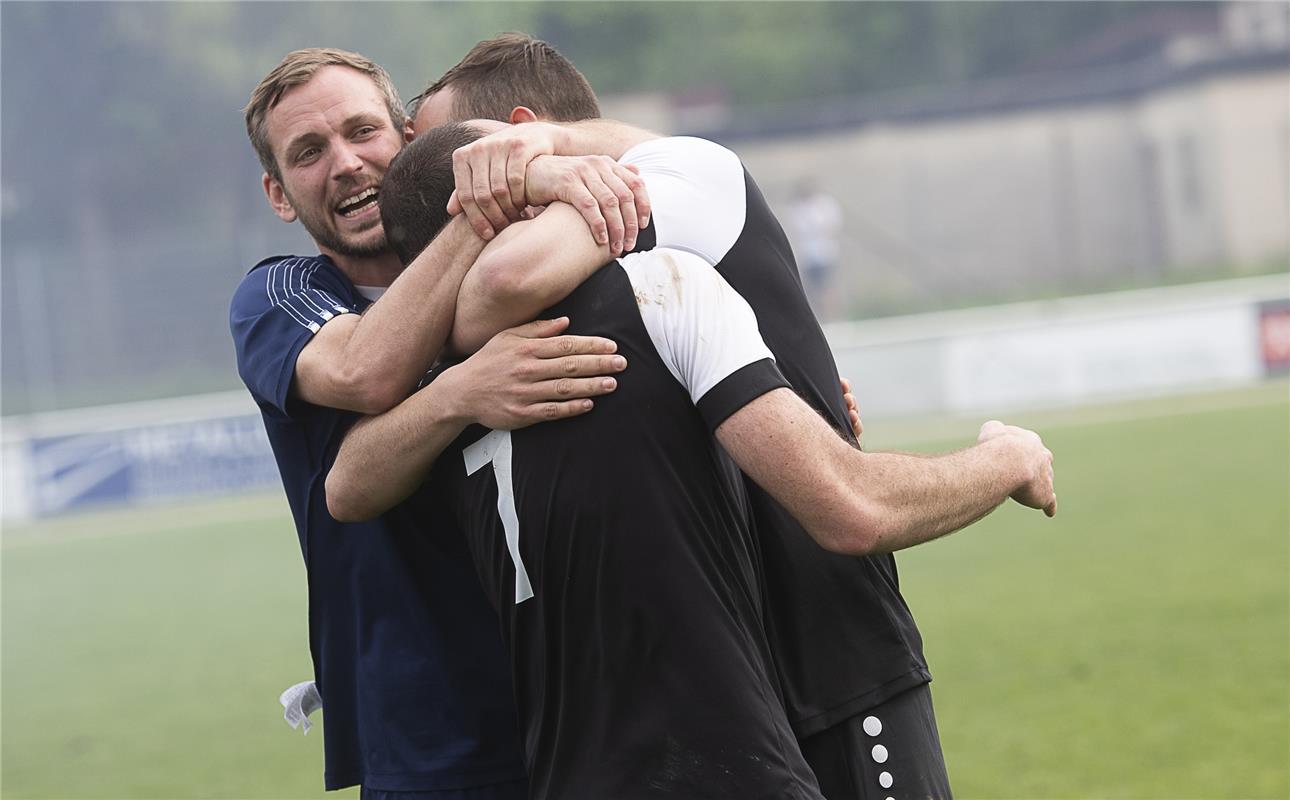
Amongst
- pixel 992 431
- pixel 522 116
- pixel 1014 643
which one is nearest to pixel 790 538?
pixel 992 431

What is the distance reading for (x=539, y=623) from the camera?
227 centimetres

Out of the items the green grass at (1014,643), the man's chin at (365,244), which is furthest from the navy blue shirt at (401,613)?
the green grass at (1014,643)

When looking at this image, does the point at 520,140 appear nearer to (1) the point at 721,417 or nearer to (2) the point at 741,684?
(1) the point at 721,417

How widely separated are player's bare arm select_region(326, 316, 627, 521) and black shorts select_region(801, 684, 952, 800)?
25.8 inches

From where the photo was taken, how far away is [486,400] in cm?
224

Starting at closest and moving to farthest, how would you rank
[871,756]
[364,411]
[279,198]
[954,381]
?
[871,756], [364,411], [279,198], [954,381]

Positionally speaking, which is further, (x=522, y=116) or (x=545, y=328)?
(x=522, y=116)

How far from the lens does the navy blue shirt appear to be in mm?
2850

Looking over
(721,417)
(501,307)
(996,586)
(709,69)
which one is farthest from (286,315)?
(709,69)

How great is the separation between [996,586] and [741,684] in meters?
7.78

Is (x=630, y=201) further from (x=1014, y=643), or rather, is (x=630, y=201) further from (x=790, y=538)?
(x=1014, y=643)

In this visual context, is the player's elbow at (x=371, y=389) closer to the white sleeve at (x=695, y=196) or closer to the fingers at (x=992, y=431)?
the white sleeve at (x=695, y=196)

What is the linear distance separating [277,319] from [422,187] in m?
0.53

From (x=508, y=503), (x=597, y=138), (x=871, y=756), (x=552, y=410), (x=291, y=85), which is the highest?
(x=291, y=85)
